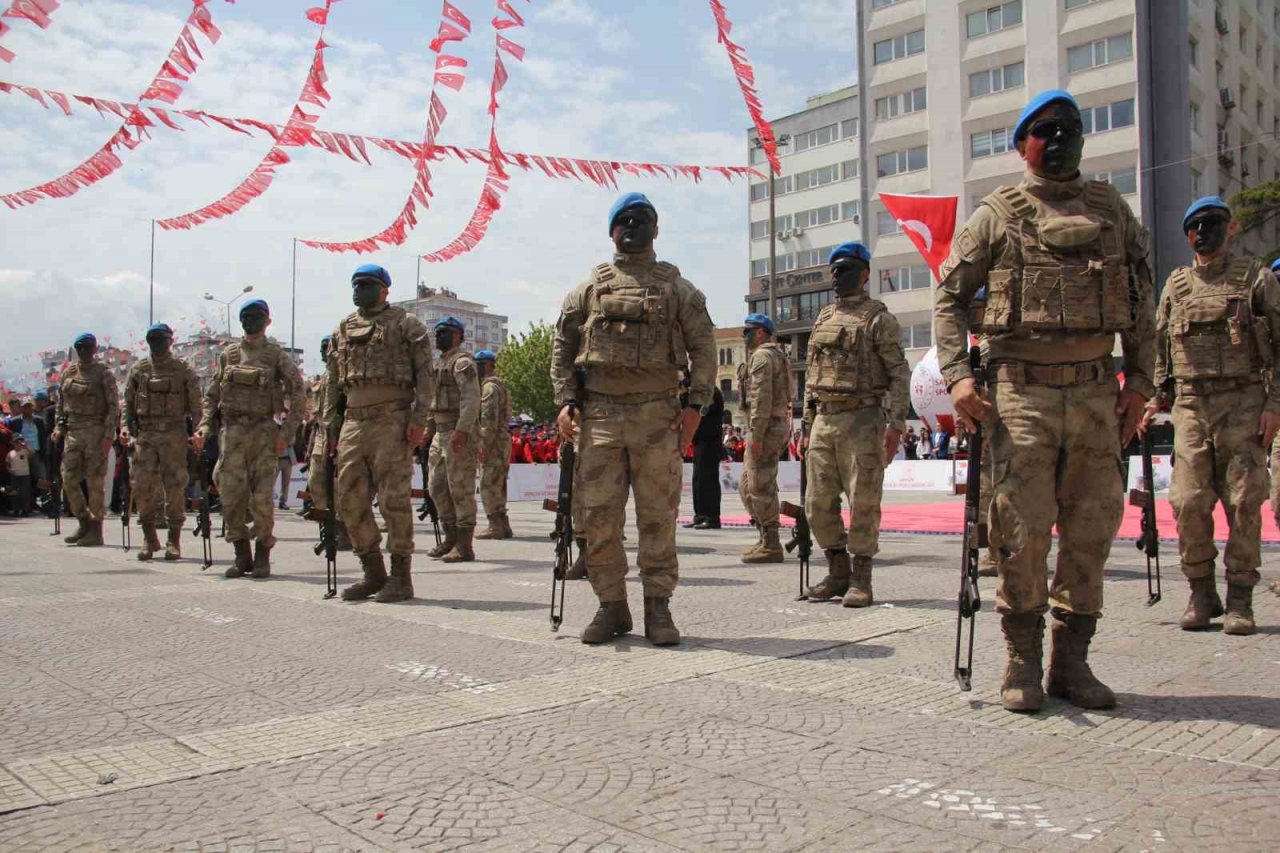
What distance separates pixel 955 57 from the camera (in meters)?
49.3

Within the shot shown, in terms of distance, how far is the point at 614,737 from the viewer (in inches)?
147

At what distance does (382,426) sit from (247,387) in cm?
250

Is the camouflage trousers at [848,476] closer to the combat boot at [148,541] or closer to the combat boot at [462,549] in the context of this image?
the combat boot at [462,549]

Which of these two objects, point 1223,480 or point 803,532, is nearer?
point 1223,480

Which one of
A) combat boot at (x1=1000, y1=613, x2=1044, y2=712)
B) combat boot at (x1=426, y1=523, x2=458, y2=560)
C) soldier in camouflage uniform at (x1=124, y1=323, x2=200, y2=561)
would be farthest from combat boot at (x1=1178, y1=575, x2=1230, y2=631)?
soldier in camouflage uniform at (x1=124, y1=323, x2=200, y2=561)

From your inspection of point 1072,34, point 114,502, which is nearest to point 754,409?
point 114,502

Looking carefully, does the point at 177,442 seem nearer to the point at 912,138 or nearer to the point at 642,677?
the point at 642,677

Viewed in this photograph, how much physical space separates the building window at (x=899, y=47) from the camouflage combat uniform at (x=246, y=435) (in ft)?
159

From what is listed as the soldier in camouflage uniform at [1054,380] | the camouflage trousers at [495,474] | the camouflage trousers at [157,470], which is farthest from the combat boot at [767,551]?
the camouflage trousers at [157,470]

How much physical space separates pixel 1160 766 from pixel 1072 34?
161ft

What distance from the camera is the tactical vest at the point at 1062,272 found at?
13.3 ft

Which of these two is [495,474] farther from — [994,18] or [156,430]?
[994,18]

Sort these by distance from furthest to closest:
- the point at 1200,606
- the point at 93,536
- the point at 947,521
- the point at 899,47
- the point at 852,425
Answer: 1. the point at 899,47
2. the point at 947,521
3. the point at 93,536
4. the point at 852,425
5. the point at 1200,606

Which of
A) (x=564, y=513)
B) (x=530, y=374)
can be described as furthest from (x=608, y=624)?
(x=530, y=374)
